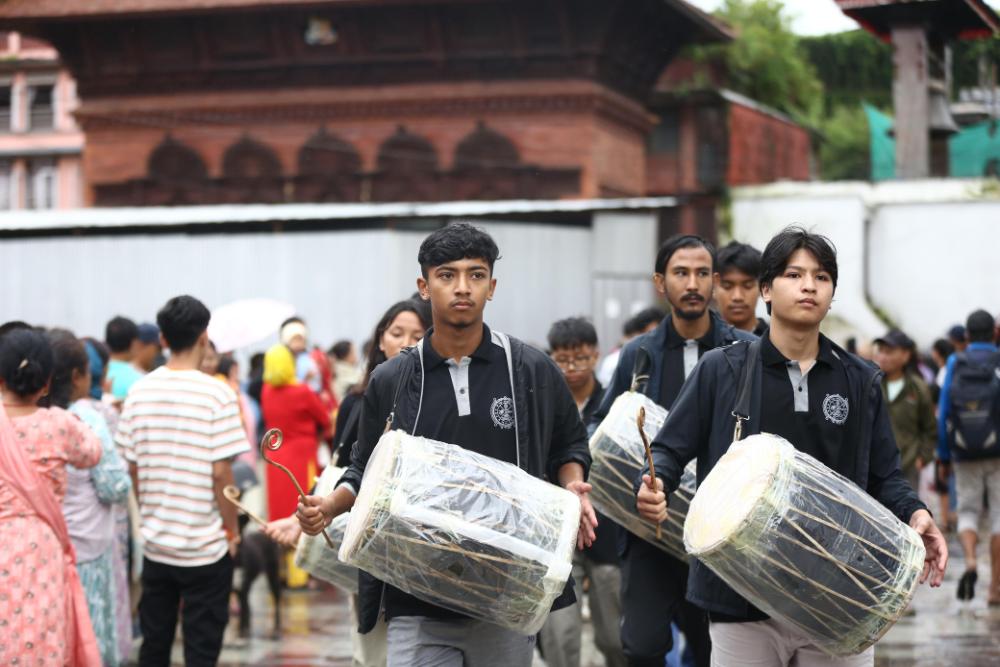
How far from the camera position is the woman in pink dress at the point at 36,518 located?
18.8 ft

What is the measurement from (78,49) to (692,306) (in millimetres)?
25271

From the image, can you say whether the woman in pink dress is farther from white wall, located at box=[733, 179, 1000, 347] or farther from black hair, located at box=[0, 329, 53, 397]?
white wall, located at box=[733, 179, 1000, 347]

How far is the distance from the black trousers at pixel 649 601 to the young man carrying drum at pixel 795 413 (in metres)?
1.40

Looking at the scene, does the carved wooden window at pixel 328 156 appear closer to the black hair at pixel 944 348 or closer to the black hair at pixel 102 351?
the black hair at pixel 944 348

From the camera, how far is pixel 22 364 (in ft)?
19.9

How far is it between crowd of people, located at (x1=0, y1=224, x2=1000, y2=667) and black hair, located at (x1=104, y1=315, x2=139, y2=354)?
1 cm

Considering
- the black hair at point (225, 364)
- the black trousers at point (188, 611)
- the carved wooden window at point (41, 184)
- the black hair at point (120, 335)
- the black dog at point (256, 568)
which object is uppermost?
the carved wooden window at point (41, 184)

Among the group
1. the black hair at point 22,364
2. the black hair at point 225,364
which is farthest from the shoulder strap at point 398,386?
the black hair at point 225,364

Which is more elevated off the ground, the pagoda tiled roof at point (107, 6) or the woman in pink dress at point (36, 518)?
the pagoda tiled roof at point (107, 6)

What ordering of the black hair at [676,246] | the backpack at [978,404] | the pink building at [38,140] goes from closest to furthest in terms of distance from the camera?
1. the black hair at [676,246]
2. the backpack at [978,404]
3. the pink building at [38,140]

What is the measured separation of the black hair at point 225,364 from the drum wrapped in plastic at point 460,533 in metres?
5.96

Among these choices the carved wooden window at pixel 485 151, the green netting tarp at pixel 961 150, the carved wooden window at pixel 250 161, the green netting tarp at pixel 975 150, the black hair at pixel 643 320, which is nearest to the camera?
the black hair at pixel 643 320

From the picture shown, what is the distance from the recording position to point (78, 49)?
96.2 feet

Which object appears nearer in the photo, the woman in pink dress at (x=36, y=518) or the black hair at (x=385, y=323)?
the woman in pink dress at (x=36, y=518)
